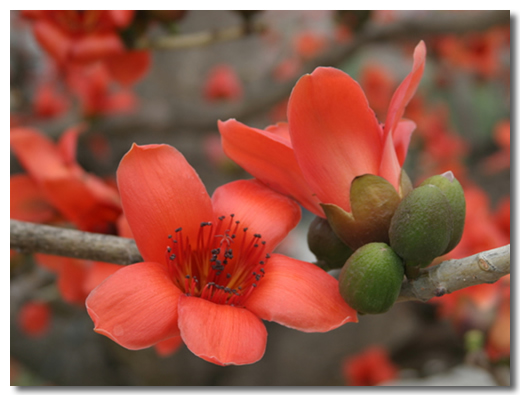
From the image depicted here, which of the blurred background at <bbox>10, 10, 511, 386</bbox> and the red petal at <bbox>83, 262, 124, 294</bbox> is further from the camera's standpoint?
the blurred background at <bbox>10, 10, 511, 386</bbox>

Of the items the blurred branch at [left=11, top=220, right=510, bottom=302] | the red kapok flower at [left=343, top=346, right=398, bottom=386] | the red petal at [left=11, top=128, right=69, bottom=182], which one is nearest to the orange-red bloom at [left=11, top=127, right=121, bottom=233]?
the red petal at [left=11, top=128, right=69, bottom=182]

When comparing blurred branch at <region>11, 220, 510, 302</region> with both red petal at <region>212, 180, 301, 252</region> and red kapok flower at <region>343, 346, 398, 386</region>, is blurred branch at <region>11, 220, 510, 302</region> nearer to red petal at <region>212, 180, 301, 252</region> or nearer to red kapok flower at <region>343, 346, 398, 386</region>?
red petal at <region>212, 180, 301, 252</region>

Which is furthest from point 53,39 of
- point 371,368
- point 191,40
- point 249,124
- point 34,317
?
point 371,368

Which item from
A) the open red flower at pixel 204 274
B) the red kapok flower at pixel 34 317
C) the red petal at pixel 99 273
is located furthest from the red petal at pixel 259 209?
the red kapok flower at pixel 34 317

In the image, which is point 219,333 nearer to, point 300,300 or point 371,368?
point 300,300

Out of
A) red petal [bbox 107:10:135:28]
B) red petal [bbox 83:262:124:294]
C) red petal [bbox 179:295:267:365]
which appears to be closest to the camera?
red petal [bbox 179:295:267:365]

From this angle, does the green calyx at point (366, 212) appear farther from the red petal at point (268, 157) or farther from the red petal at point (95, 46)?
the red petal at point (95, 46)
